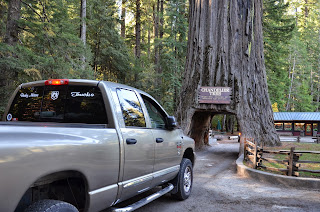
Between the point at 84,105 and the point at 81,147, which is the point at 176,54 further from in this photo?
the point at 81,147

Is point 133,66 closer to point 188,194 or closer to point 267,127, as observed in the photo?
point 267,127

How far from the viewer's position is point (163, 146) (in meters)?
4.65

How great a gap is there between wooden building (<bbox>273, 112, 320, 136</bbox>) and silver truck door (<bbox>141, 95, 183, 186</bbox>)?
34612mm

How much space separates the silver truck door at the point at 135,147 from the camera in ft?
11.7

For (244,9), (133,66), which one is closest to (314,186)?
(244,9)

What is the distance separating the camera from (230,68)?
46.9 ft

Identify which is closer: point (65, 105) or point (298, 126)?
point (65, 105)

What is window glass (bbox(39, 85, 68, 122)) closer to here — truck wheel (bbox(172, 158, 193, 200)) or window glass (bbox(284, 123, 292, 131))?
truck wheel (bbox(172, 158, 193, 200))

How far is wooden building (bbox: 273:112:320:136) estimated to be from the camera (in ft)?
117

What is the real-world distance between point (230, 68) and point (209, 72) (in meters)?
1.13

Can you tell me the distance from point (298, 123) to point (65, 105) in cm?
4253

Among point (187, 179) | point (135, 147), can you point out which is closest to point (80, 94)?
point (135, 147)

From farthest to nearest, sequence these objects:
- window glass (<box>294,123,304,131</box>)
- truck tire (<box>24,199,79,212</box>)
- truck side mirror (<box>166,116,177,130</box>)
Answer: window glass (<box>294,123,304,131</box>) → truck side mirror (<box>166,116,177,130</box>) → truck tire (<box>24,199,79,212</box>)

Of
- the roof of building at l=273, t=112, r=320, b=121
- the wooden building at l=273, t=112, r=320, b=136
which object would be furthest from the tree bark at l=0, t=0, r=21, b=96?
the wooden building at l=273, t=112, r=320, b=136
